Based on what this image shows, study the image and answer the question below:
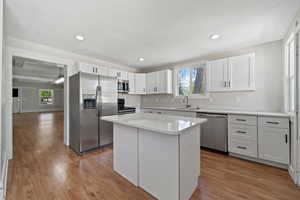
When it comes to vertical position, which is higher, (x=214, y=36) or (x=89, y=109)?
(x=214, y=36)

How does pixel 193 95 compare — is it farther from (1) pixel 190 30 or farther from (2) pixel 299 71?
(2) pixel 299 71

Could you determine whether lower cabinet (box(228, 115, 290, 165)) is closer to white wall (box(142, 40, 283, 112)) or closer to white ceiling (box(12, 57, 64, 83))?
white wall (box(142, 40, 283, 112))

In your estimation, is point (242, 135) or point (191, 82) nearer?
point (242, 135)

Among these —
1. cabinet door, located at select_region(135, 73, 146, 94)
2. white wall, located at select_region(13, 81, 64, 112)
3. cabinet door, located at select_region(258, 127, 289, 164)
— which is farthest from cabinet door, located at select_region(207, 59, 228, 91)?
white wall, located at select_region(13, 81, 64, 112)

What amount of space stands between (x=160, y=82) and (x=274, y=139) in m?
3.16

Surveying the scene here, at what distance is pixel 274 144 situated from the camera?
7.47 feet

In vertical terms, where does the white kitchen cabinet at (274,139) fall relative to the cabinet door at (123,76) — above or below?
below

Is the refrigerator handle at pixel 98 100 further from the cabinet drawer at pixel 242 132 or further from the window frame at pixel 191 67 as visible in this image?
the cabinet drawer at pixel 242 132

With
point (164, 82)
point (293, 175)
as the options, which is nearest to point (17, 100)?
point (164, 82)

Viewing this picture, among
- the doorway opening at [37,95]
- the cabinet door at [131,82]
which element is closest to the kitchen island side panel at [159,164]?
the cabinet door at [131,82]

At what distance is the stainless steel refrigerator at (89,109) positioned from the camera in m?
2.86

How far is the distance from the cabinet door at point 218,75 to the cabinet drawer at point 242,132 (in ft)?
3.24

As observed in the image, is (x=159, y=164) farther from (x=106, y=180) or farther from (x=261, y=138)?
(x=261, y=138)

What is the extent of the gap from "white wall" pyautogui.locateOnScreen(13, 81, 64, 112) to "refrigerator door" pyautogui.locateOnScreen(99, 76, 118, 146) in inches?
432
